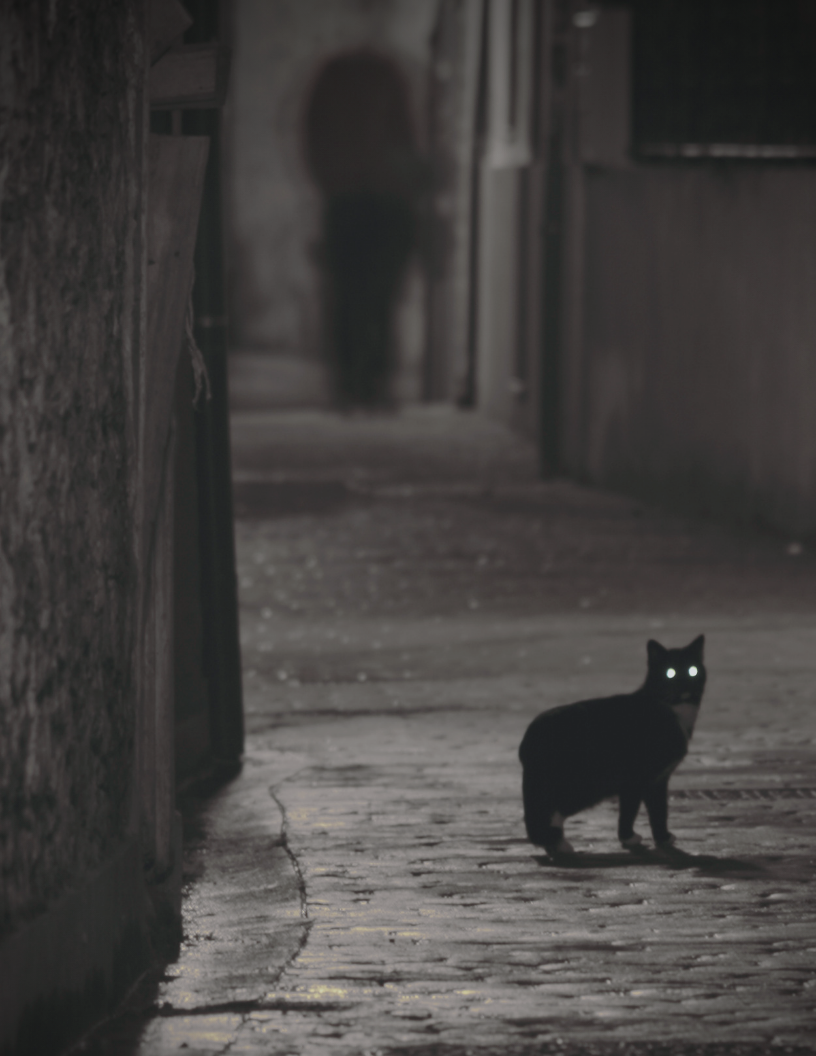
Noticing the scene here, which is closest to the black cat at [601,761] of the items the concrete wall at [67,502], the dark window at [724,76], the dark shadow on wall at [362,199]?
the concrete wall at [67,502]

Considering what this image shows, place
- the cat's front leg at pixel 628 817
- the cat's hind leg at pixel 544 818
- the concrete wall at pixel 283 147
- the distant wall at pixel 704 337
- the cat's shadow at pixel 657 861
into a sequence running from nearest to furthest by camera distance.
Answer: the cat's shadow at pixel 657 861 → the cat's hind leg at pixel 544 818 → the cat's front leg at pixel 628 817 → the distant wall at pixel 704 337 → the concrete wall at pixel 283 147

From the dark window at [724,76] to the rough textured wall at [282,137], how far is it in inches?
590

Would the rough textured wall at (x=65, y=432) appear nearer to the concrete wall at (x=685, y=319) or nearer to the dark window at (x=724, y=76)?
the concrete wall at (x=685, y=319)

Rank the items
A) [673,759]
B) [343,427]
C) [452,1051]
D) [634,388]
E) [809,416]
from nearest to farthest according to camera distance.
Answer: [452,1051], [673,759], [809,416], [634,388], [343,427]

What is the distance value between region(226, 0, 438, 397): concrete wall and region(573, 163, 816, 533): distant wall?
1401 cm

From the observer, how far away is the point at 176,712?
7.65 m

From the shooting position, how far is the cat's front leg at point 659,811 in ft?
21.1

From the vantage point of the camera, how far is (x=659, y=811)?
21.1 feet

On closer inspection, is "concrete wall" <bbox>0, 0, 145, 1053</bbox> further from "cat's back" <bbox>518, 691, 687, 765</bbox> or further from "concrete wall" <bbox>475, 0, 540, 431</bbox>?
"concrete wall" <bbox>475, 0, 540, 431</bbox>

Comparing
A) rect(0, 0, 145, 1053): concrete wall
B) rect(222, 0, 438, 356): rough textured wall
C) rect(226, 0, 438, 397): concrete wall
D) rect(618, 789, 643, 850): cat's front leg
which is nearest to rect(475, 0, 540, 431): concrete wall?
rect(226, 0, 438, 397): concrete wall

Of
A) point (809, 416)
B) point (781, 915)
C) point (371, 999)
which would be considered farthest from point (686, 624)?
point (371, 999)

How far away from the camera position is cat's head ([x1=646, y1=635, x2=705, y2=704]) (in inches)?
258

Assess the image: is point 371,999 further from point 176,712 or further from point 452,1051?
point 176,712

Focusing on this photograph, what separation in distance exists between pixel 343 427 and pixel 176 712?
1547 centimetres
